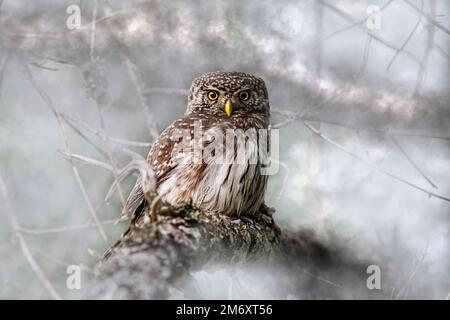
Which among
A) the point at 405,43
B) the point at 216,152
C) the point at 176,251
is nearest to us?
the point at 176,251

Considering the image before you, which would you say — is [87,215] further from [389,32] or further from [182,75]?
[389,32]

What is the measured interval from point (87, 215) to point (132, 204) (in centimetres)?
55

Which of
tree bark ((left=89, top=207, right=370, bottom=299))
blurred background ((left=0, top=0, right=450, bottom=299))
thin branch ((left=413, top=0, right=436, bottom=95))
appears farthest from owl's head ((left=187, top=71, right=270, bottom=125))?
thin branch ((left=413, top=0, right=436, bottom=95))

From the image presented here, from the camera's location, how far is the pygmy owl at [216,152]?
210cm

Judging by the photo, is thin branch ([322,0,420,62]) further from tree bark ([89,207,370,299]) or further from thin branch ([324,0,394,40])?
tree bark ([89,207,370,299])

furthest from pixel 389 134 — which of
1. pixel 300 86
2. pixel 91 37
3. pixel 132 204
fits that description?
pixel 91 37

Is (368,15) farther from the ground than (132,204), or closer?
farther from the ground

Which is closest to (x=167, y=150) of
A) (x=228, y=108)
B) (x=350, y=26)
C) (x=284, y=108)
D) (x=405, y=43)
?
(x=228, y=108)

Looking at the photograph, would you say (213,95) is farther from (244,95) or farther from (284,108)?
(284,108)

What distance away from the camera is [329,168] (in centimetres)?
261

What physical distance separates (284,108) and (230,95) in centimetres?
63

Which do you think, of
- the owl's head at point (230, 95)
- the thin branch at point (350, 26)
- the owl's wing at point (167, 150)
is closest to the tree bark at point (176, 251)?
the owl's wing at point (167, 150)

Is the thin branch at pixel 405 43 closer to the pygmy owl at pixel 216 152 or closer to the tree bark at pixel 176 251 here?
the pygmy owl at pixel 216 152

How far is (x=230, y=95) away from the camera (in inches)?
88.7
